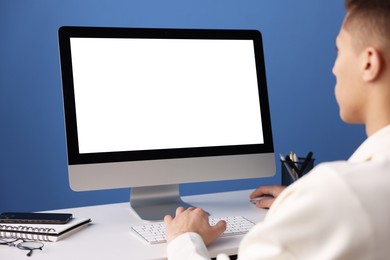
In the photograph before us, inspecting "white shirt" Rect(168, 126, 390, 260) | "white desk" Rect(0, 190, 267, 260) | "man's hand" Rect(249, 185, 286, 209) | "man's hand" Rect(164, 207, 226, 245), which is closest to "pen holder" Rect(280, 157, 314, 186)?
"man's hand" Rect(249, 185, 286, 209)

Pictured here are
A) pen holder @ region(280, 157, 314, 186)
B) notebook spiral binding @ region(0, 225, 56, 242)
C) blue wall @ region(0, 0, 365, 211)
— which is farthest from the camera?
blue wall @ region(0, 0, 365, 211)

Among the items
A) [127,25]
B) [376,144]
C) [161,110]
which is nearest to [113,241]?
[161,110]

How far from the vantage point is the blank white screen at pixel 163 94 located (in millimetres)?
1527

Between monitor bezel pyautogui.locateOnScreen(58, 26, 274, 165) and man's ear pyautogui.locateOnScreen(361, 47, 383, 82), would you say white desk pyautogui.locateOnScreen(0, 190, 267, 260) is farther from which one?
man's ear pyautogui.locateOnScreen(361, 47, 383, 82)

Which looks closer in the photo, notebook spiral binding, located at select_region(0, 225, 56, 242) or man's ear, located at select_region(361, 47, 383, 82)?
man's ear, located at select_region(361, 47, 383, 82)

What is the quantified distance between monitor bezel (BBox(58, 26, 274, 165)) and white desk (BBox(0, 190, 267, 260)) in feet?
0.53

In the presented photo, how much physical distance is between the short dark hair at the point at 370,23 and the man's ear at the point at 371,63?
2 cm

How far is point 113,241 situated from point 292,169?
678 millimetres

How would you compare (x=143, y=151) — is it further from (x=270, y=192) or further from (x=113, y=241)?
(x=270, y=192)

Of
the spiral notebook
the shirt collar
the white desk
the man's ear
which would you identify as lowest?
the white desk

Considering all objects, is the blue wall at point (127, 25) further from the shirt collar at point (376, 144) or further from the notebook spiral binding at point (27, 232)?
the shirt collar at point (376, 144)

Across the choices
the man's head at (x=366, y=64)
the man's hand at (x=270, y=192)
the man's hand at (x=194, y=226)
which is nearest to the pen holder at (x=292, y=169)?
the man's hand at (x=270, y=192)

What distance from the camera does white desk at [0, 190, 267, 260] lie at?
122 cm

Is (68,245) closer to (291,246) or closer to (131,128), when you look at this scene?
(131,128)
